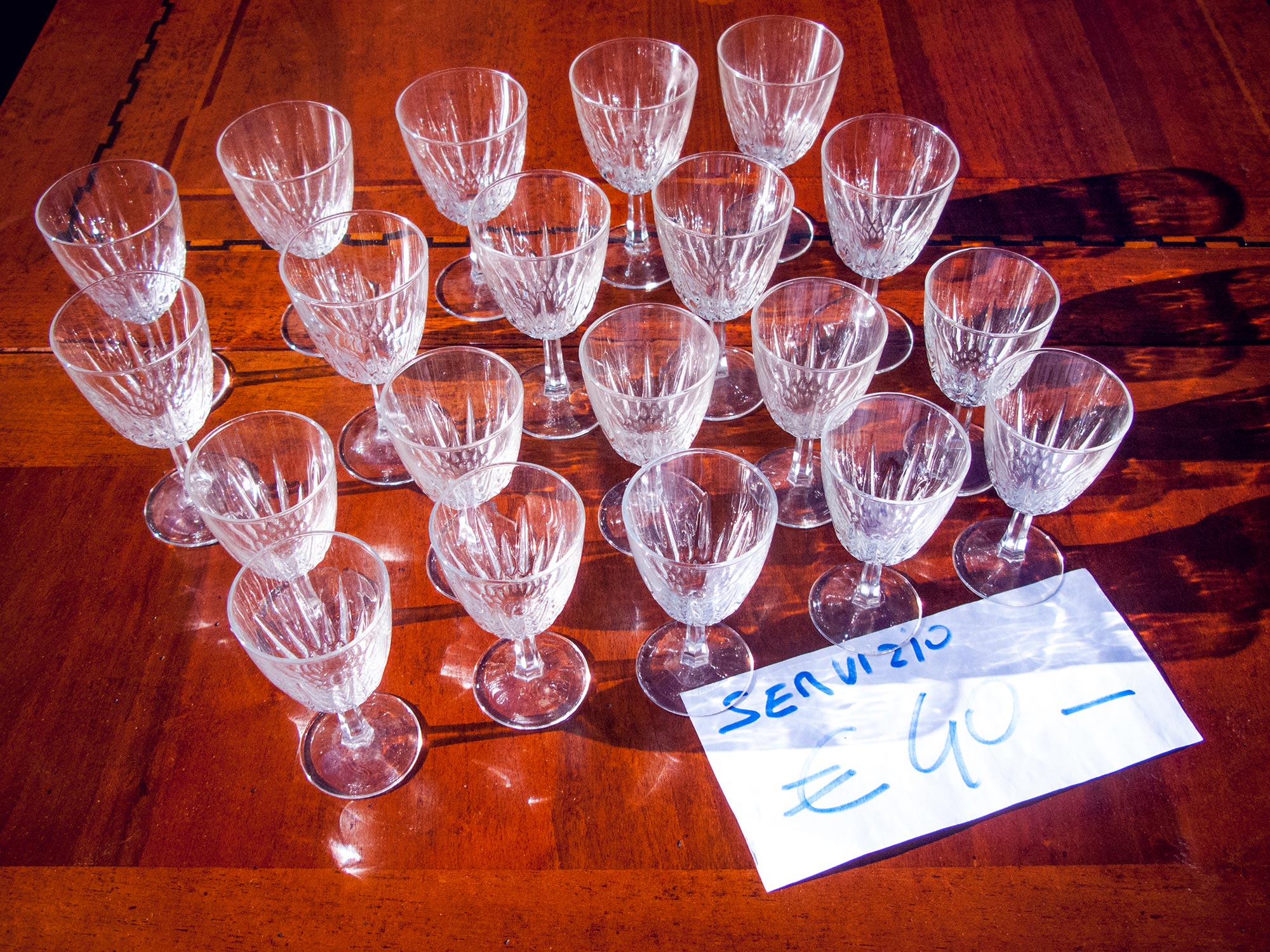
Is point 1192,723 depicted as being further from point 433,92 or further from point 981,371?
point 433,92

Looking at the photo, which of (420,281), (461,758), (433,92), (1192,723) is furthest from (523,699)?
(433,92)

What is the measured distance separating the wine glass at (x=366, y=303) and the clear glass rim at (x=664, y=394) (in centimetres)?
13

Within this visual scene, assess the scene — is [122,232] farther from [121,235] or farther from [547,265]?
[547,265]

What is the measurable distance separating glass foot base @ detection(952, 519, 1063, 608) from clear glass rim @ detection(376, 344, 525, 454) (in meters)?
0.34

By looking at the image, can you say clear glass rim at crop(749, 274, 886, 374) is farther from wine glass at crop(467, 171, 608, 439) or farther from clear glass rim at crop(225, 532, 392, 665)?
clear glass rim at crop(225, 532, 392, 665)

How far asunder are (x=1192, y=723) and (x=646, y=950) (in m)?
0.39

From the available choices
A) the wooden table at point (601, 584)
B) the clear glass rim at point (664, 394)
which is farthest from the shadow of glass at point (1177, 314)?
the clear glass rim at point (664, 394)

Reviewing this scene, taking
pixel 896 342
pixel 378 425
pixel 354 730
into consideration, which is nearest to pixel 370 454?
pixel 378 425

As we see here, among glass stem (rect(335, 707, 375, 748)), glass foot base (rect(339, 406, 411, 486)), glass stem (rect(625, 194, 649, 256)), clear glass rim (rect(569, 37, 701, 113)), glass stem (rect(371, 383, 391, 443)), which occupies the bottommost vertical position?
glass stem (rect(335, 707, 375, 748))

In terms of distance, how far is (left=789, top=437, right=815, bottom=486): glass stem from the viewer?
2.79ft

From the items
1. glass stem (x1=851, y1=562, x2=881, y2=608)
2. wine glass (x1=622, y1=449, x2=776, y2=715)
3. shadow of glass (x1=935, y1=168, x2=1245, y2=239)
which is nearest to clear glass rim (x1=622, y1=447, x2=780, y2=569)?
wine glass (x1=622, y1=449, x2=776, y2=715)

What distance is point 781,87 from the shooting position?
0.92 meters

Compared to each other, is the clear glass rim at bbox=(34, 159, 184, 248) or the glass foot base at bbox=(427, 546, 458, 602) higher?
the clear glass rim at bbox=(34, 159, 184, 248)

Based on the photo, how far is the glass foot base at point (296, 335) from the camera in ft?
3.10
